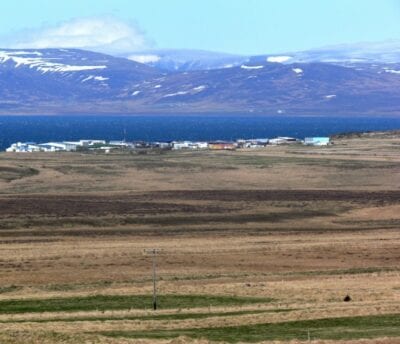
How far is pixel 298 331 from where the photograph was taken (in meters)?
26.3

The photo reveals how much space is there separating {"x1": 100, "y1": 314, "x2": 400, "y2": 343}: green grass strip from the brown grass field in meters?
0.05

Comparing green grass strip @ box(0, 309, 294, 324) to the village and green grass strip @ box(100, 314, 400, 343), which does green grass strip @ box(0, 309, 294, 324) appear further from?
the village

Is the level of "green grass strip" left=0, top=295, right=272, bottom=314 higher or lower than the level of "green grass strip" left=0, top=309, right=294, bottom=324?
lower

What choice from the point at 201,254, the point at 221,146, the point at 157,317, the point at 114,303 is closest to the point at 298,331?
the point at 157,317

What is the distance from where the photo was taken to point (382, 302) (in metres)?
31.3

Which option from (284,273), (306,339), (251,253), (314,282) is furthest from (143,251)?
(306,339)

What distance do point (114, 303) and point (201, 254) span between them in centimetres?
1477

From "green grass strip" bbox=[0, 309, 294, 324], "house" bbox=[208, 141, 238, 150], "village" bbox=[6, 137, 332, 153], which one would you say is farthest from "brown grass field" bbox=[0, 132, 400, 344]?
"house" bbox=[208, 141, 238, 150]

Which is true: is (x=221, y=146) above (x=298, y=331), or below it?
above

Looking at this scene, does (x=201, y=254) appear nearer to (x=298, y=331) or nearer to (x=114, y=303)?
(x=114, y=303)

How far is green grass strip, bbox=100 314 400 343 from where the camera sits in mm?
25266

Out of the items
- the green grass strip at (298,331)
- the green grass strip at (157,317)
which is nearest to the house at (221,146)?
the green grass strip at (157,317)

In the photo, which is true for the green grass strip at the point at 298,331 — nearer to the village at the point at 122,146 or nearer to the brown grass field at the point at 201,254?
the brown grass field at the point at 201,254

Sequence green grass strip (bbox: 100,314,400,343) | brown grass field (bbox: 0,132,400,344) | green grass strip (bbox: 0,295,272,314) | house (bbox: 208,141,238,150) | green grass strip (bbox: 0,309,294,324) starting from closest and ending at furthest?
green grass strip (bbox: 100,314,400,343), brown grass field (bbox: 0,132,400,344), green grass strip (bbox: 0,309,294,324), green grass strip (bbox: 0,295,272,314), house (bbox: 208,141,238,150)
